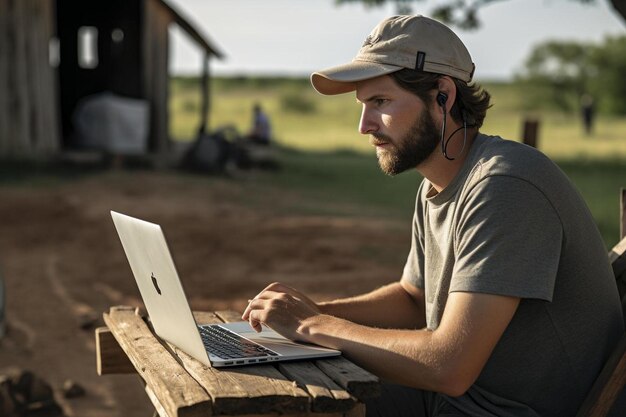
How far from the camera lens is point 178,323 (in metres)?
2.68

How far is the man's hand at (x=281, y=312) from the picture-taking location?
2.82 m

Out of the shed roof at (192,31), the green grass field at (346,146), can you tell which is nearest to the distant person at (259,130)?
the green grass field at (346,146)

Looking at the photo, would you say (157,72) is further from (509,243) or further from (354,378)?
(354,378)

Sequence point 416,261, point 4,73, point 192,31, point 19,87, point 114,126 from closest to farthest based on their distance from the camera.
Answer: point 416,261, point 4,73, point 19,87, point 114,126, point 192,31

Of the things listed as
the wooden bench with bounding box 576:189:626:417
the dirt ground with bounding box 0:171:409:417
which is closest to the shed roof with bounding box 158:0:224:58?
the dirt ground with bounding box 0:171:409:417

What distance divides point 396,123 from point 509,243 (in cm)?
54

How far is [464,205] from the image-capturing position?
9.12ft

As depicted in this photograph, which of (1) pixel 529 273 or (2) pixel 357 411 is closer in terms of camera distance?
(2) pixel 357 411

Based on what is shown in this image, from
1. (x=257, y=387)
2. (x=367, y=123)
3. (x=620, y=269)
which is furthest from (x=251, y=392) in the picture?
(x=620, y=269)

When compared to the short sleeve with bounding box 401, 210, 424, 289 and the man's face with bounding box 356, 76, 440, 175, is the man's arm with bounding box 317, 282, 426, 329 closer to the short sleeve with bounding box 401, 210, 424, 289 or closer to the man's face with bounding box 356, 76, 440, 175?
the short sleeve with bounding box 401, 210, 424, 289

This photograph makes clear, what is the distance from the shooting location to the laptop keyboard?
8.86 ft

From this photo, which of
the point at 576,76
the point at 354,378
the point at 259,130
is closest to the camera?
the point at 354,378

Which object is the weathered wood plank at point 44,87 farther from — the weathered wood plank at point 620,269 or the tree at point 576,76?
the tree at point 576,76

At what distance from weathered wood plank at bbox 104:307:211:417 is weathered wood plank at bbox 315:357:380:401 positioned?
344 mm
